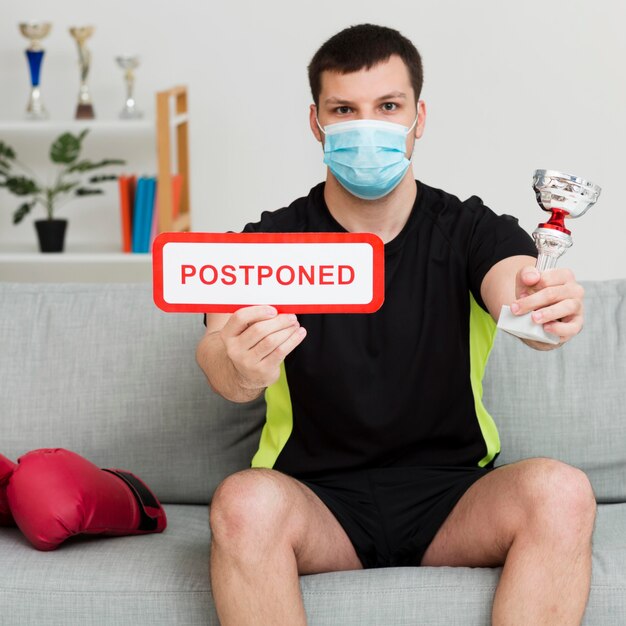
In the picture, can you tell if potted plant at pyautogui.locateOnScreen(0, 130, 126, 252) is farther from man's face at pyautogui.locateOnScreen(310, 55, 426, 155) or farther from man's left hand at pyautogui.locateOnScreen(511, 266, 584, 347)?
man's left hand at pyautogui.locateOnScreen(511, 266, 584, 347)

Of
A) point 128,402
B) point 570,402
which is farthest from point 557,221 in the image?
point 128,402

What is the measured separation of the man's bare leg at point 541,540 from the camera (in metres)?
1.44

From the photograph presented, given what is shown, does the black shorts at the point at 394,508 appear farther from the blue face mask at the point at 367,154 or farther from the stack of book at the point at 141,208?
the stack of book at the point at 141,208

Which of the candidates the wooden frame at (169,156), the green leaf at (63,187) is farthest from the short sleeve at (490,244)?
the green leaf at (63,187)

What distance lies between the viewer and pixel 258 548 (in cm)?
147

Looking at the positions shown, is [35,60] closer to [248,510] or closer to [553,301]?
[248,510]

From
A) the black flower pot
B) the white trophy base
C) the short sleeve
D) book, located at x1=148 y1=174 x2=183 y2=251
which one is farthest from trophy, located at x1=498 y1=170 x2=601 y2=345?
the black flower pot

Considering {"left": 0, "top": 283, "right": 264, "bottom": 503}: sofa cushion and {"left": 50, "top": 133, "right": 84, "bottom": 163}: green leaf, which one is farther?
{"left": 50, "top": 133, "right": 84, "bottom": 163}: green leaf

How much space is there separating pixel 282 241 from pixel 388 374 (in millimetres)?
472

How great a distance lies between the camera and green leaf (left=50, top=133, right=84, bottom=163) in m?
3.65

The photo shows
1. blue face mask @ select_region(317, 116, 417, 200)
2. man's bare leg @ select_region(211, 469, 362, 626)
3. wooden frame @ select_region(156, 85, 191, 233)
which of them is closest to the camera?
man's bare leg @ select_region(211, 469, 362, 626)

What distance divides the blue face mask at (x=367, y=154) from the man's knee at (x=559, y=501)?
0.54 metres

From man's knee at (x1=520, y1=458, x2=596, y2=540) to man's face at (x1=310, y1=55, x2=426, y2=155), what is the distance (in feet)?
2.01

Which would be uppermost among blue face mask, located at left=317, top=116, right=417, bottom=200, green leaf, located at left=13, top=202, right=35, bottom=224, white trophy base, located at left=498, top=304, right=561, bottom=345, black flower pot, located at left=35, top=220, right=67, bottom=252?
blue face mask, located at left=317, top=116, right=417, bottom=200
